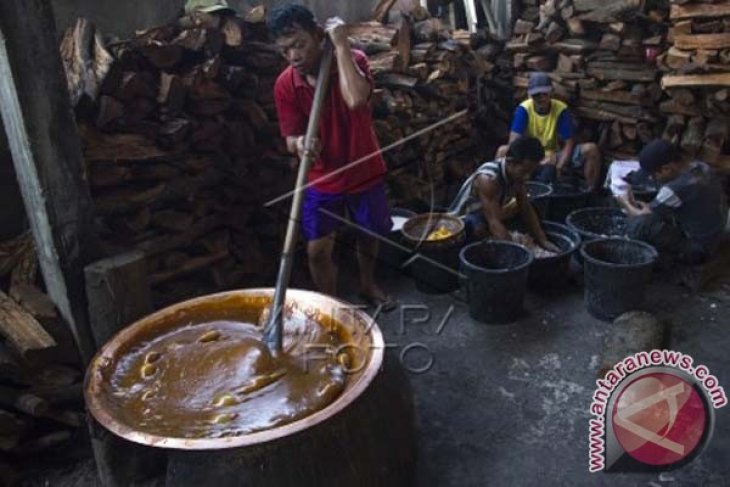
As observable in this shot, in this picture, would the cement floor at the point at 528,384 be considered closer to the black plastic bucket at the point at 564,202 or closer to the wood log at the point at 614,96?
the black plastic bucket at the point at 564,202

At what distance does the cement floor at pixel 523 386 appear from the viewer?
277 cm

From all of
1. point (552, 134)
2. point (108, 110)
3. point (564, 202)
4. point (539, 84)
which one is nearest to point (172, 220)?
point (108, 110)

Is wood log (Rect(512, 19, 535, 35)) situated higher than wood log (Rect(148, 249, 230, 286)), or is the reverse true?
wood log (Rect(512, 19, 535, 35))

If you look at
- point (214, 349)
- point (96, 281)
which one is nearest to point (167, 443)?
point (214, 349)

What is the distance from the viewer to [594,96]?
21.5 ft

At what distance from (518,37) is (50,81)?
5765 mm

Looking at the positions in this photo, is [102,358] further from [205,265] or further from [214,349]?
[205,265]

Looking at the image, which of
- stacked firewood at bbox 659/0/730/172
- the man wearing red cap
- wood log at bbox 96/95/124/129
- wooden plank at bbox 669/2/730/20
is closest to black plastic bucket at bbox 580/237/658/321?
the man wearing red cap

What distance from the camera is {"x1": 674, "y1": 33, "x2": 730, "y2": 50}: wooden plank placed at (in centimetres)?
534

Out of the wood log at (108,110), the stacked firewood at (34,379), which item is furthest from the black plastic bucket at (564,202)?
the stacked firewood at (34,379)

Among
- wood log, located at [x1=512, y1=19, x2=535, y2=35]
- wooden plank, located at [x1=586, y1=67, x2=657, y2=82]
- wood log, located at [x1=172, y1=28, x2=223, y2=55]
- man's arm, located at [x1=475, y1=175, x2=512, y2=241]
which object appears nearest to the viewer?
wood log, located at [x1=172, y1=28, x2=223, y2=55]

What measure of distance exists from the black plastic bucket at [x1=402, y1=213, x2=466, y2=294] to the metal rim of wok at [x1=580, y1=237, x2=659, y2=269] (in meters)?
0.88

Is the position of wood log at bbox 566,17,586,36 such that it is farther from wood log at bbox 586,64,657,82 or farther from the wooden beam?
the wooden beam

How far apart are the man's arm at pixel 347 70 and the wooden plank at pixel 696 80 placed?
392 centimetres
